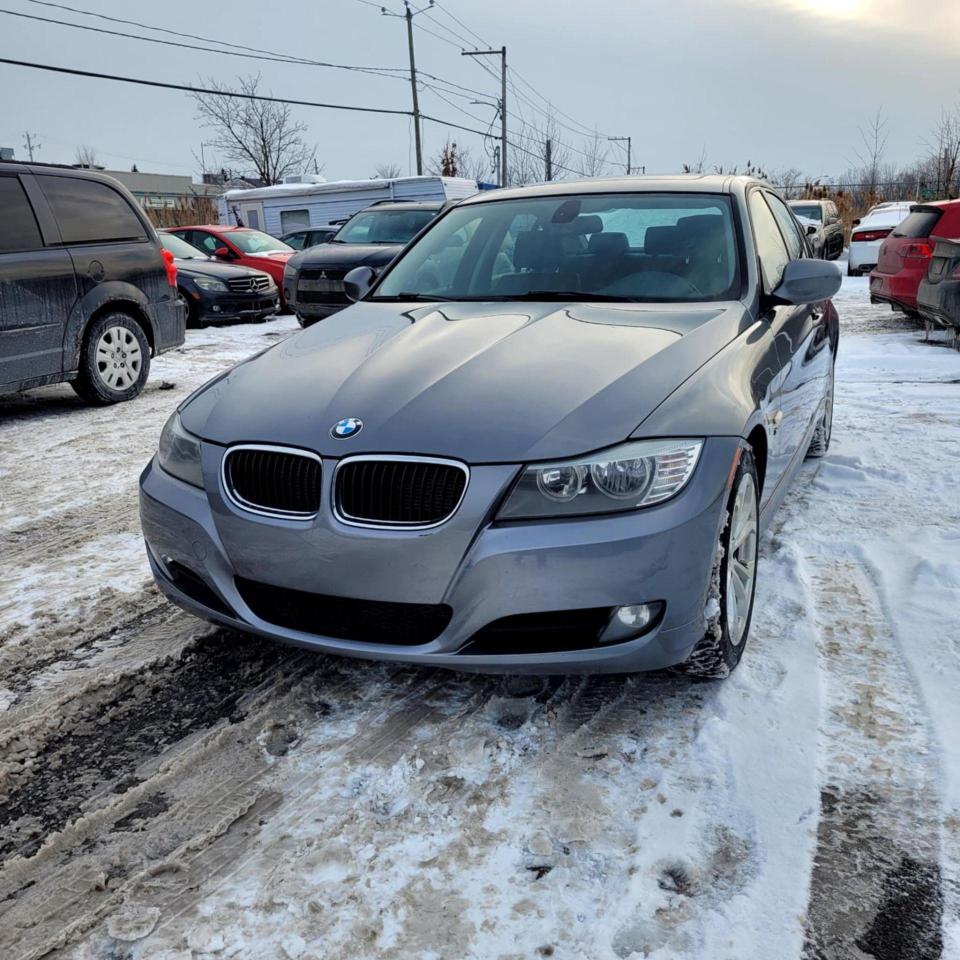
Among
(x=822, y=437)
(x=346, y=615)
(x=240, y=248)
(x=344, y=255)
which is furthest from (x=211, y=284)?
(x=346, y=615)

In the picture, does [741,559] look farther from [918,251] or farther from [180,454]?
[918,251]

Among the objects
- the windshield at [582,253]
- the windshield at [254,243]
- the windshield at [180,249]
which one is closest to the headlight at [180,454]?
the windshield at [582,253]

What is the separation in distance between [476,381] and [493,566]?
0.66m

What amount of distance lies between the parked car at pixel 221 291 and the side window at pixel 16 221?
6071 mm

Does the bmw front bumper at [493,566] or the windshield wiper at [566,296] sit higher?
the windshield wiper at [566,296]

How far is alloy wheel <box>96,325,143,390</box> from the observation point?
293 inches

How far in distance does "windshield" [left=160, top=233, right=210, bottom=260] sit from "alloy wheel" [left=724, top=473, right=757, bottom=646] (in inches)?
495

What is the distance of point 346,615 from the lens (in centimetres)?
253

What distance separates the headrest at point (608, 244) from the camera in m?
3.79

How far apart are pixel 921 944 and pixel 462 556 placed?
131cm

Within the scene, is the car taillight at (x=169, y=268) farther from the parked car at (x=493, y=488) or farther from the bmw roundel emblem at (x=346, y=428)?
the bmw roundel emblem at (x=346, y=428)

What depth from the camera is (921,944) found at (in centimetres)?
187

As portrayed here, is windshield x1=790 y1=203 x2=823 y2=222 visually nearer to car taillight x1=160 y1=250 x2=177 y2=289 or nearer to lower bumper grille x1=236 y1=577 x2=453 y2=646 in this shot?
car taillight x1=160 y1=250 x2=177 y2=289

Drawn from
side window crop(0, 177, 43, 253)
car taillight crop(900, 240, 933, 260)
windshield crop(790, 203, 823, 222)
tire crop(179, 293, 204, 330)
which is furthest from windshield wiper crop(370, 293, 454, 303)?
windshield crop(790, 203, 823, 222)
